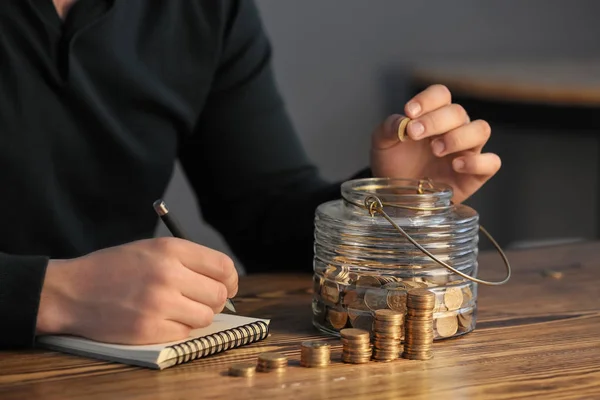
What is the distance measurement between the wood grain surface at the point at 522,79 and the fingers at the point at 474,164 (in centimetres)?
169

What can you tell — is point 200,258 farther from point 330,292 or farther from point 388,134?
point 388,134

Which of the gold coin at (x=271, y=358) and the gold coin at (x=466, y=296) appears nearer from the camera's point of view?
the gold coin at (x=271, y=358)

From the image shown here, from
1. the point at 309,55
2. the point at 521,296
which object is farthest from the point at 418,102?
the point at 309,55

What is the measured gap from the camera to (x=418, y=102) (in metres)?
1.32

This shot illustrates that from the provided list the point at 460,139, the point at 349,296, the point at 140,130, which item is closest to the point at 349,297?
the point at 349,296

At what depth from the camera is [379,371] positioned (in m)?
1.03

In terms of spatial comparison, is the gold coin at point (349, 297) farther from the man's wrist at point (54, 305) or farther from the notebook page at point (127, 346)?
the man's wrist at point (54, 305)

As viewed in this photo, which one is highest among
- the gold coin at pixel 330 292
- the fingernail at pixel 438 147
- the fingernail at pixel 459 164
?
the fingernail at pixel 438 147

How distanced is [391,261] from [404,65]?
2.96 m

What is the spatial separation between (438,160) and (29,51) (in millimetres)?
→ 606

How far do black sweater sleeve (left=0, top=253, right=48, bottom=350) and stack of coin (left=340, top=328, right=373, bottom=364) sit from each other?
12.7 inches

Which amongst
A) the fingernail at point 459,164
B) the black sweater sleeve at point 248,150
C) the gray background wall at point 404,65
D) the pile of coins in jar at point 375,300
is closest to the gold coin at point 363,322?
the pile of coins in jar at point 375,300

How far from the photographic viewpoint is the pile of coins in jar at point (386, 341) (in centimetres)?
104

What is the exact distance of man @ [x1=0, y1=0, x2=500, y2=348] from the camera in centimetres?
111
